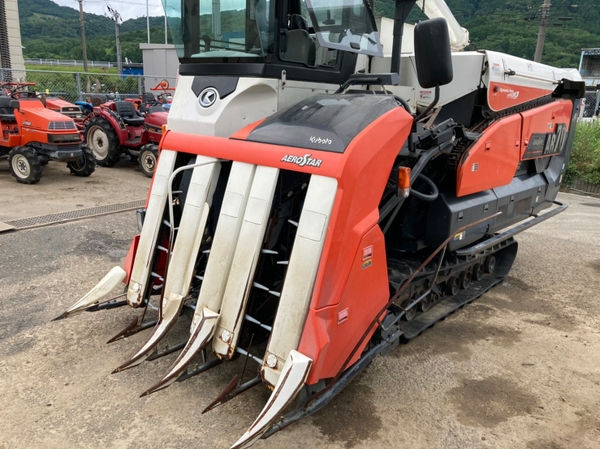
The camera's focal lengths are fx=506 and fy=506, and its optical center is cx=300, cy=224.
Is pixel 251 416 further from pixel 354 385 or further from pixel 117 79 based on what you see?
pixel 117 79

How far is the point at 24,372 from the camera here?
3.24 meters

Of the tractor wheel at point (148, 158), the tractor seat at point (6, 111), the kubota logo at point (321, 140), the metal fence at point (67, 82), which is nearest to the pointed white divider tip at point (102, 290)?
the kubota logo at point (321, 140)

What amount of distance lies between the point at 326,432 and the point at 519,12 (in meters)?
23.8

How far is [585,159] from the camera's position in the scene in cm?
1050

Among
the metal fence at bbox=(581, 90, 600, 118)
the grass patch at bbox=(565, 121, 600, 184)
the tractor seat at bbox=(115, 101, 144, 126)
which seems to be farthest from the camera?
the metal fence at bbox=(581, 90, 600, 118)

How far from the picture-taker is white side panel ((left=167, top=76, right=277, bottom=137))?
321 centimetres

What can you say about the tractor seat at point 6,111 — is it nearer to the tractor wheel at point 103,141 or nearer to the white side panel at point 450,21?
the tractor wheel at point 103,141

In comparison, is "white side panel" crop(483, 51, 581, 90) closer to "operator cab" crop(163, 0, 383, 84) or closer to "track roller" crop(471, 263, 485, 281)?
"operator cab" crop(163, 0, 383, 84)

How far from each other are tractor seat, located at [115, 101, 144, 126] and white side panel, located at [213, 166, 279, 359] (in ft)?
25.9

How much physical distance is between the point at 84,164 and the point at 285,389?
7.85 meters

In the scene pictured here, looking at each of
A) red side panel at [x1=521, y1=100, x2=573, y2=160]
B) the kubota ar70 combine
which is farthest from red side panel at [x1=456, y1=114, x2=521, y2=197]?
red side panel at [x1=521, y1=100, x2=573, y2=160]

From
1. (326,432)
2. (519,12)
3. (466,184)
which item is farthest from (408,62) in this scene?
(519,12)

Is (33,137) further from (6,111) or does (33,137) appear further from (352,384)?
(352,384)

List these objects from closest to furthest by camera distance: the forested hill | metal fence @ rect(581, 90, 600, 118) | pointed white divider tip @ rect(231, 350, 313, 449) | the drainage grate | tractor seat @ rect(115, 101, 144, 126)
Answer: pointed white divider tip @ rect(231, 350, 313, 449), the drainage grate, tractor seat @ rect(115, 101, 144, 126), the forested hill, metal fence @ rect(581, 90, 600, 118)
